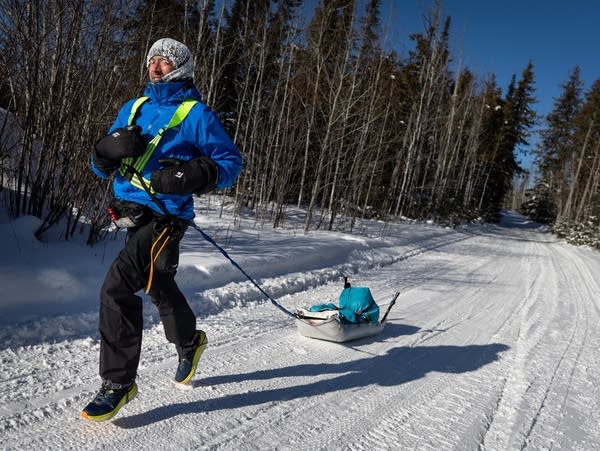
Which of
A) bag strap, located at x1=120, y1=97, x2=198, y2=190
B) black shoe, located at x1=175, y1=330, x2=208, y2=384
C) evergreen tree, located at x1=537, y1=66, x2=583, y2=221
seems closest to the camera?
bag strap, located at x1=120, y1=97, x2=198, y2=190

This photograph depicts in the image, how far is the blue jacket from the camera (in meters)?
2.42

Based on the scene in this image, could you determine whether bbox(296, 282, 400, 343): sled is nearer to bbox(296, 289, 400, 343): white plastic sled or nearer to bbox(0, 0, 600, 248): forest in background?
bbox(296, 289, 400, 343): white plastic sled

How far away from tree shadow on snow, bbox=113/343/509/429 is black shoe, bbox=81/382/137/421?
106 millimetres

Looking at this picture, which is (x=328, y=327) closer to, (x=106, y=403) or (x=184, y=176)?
(x=106, y=403)

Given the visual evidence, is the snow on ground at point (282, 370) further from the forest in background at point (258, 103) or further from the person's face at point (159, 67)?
the person's face at point (159, 67)

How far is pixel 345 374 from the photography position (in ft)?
11.4

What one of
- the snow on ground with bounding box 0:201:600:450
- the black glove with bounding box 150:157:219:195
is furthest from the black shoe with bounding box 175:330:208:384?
the black glove with bounding box 150:157:219:195

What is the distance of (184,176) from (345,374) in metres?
2.14

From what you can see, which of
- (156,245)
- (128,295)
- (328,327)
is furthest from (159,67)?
(328,327)

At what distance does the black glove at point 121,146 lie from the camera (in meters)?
2.19

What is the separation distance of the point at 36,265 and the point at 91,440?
2.43 meters

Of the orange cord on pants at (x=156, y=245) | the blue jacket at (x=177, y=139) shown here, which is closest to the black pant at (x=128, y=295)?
the orange cord on pants at (x=156, y=245)

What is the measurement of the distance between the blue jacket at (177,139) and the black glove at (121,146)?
128mm

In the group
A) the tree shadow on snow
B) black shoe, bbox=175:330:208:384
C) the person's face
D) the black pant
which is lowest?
the tree shadow on snow
